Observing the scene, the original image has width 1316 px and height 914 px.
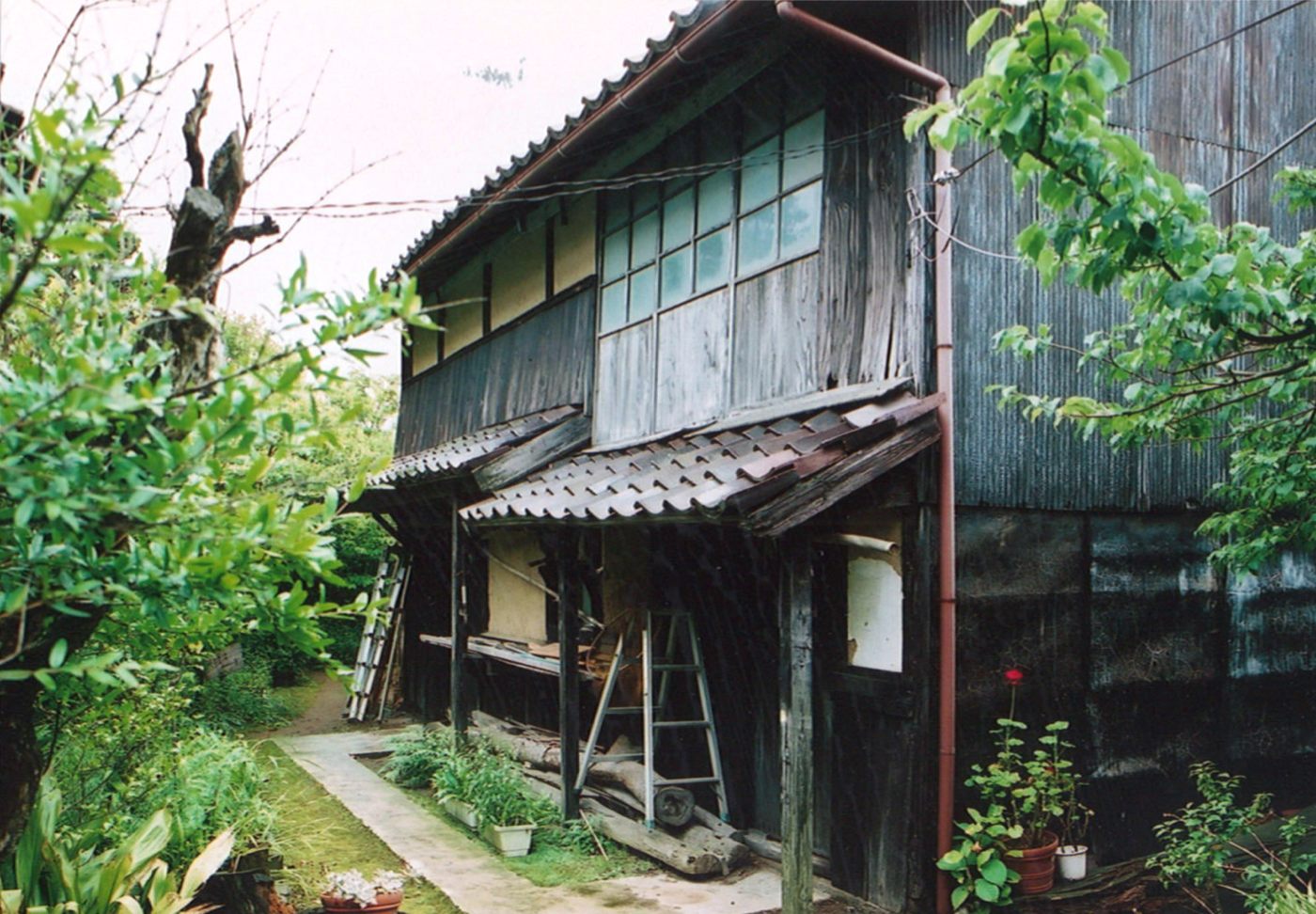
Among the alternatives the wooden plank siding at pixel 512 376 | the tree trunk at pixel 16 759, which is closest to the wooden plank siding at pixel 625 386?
the wooden plank siding at pixel 512 376

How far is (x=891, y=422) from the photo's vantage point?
5.41 m

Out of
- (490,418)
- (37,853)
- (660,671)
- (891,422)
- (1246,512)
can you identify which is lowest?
(37,853)

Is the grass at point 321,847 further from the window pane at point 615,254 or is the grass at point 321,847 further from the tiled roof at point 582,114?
the window pane at point 615,254

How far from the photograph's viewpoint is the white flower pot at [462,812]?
7930mm

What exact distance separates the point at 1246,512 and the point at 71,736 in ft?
21.2

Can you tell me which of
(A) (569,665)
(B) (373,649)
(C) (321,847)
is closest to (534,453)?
(A) (569,665)

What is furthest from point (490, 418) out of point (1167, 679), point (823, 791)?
point (1167, 679)

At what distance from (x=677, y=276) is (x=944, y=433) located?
315 cm

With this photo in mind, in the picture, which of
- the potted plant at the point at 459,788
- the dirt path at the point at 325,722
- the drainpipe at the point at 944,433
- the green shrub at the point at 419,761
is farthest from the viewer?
the dirt path at the point at 325,722

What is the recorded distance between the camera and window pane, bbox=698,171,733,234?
297 inches

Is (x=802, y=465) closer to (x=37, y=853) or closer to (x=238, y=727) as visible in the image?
(x=37, y=853)

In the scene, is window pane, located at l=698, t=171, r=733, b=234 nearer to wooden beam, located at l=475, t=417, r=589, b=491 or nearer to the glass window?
the glass window

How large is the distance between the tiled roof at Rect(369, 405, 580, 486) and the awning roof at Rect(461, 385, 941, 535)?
177 centimetres

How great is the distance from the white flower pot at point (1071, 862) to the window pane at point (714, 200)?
4715 mm
